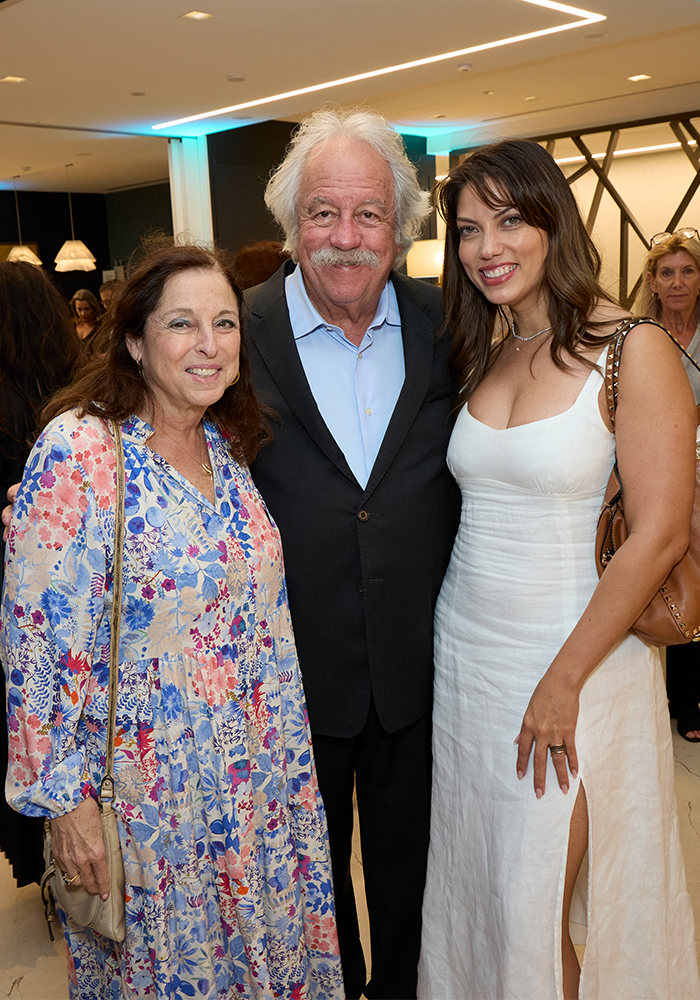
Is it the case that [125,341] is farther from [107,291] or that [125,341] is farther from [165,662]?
[107,291]

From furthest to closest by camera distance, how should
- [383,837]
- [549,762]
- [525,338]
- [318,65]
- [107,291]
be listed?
[318,65] < [107,291] < [383,837] < [525,338] < [549,762]

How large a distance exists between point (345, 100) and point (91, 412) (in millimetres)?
8332

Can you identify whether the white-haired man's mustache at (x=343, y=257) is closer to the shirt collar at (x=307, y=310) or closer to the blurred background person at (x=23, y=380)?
the shirt collar at (x=307, y=310)

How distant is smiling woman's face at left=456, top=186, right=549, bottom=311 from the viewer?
1812 millimetres

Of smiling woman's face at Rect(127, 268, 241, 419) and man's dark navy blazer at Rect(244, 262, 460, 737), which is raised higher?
smiling woman's face at Rect(127, 268, 241, 419)

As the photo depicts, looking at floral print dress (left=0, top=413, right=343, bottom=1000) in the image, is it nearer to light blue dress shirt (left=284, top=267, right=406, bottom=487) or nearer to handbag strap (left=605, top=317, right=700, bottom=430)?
light blue dress shirt (left=284, top=267, right=406, bottom=487)

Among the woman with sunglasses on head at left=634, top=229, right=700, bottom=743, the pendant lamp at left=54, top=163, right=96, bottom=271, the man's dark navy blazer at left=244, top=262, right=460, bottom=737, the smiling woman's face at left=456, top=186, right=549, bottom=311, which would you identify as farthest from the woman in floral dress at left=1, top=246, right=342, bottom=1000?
the pendant lamp at left=54, top=163, right=96, bottom=271

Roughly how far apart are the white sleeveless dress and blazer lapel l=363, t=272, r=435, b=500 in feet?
0.40

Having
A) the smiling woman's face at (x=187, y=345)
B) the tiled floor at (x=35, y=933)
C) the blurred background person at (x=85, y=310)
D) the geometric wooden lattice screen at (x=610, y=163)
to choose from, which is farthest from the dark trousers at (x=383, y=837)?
the geometric wooden lattice screen at (x=610, y=163)

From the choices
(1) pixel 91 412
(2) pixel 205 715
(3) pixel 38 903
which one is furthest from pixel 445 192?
(3) pixel 38 903

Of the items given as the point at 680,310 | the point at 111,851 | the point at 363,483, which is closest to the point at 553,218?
the point at 363,483

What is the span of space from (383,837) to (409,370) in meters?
1.19

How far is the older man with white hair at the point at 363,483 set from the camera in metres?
1.97

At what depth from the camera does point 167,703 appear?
5.21 feet
